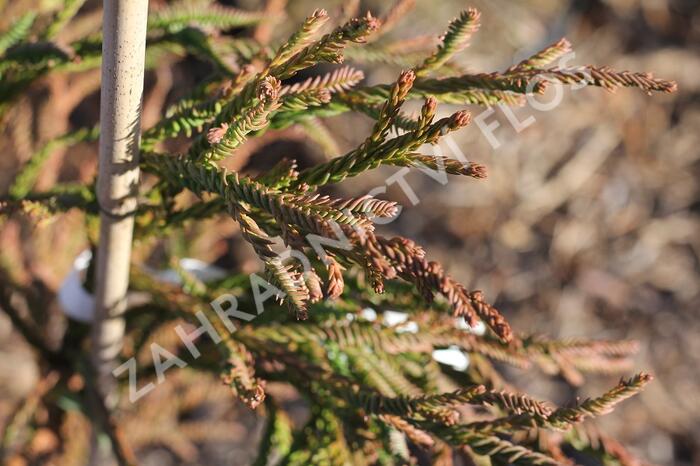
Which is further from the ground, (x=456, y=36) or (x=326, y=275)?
(x=456, y=36)

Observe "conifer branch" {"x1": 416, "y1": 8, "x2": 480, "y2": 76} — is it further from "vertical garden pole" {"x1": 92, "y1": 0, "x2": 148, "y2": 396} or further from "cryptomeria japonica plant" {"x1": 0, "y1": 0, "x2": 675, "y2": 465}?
"vertical garden pole" {"x1": 92, "y1": 0, "x2": 148, "y2": 396}

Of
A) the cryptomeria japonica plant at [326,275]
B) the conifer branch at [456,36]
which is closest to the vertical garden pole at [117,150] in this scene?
the cryptomeria japonica plant at [326,275]

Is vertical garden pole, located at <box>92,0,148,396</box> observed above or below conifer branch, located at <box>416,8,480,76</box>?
above

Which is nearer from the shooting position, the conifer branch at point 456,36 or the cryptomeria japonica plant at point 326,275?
the cryptomeria japonica plant at point 326,275

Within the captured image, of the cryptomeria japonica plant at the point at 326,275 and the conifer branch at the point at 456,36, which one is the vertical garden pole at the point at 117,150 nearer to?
the cryptomeria japonica plant at the point at 326,275

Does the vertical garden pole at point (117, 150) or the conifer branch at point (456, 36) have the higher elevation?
the vertical garden pole at point (117, 150)

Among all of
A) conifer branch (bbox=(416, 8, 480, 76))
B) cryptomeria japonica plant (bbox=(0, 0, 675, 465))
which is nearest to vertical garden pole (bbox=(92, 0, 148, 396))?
cryptomeria japonica plant (bbox=(0, 0, 675, 465))
